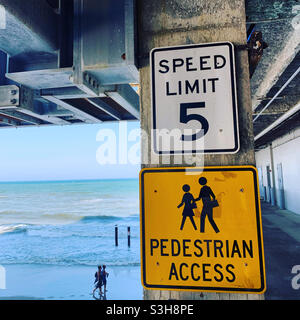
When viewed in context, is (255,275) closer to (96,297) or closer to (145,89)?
(145,89)

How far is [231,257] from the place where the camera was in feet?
5.15

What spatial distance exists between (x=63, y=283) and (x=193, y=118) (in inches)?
554

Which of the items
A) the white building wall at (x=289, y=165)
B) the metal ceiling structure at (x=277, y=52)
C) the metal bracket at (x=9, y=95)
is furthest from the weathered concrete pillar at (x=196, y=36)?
the white building wall at (x=289, y=165)

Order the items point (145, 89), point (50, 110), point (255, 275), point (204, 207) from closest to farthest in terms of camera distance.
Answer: point (255, 275) < point (204, 207) < point (145, 89) < point (50, 110)

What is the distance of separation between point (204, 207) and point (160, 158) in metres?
0.47

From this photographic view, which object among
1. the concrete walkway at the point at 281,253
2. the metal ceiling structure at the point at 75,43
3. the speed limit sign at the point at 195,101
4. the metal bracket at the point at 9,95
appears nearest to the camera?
the speed limit sign at the point at 195,101

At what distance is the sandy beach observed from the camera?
37.3 feet

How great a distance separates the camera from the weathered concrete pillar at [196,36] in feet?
5.70

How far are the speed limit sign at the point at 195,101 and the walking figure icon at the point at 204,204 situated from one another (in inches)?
10.2

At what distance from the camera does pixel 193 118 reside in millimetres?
1748

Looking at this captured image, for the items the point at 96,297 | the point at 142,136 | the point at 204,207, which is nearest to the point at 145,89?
the point at 142,136

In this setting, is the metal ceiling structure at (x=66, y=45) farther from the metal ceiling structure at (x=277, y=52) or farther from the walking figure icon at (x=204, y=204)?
the metal ceiling structure at (x=277, y=52)

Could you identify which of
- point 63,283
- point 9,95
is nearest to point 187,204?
point 9,95

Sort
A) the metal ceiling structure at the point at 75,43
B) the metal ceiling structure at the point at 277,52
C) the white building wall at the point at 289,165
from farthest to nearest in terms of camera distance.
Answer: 1. the white building wall at the point at 289,165
2. the metal ceiling structure at the point at 277,52
3. the metal ceiling structure at the point at 75,43
